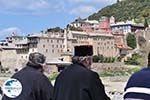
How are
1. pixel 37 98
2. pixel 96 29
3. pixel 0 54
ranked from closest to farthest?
pixel 37 98 → pixel 0 54 → pixel 96 29

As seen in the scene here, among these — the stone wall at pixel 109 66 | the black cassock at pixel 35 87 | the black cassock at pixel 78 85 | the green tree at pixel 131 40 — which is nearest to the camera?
the black cassock at pixel 78 85

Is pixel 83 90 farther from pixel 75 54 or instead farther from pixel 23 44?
pixel 23 44

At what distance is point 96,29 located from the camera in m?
126

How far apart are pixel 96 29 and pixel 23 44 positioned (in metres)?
27.5

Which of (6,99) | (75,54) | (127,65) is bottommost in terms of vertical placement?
(127,65)

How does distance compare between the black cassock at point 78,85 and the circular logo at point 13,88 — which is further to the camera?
the circular logo at point 13,88

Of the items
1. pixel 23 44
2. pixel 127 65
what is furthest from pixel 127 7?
pixel 127 65

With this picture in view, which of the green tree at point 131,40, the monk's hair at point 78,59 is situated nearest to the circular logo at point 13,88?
the monk's hair at point 78,59

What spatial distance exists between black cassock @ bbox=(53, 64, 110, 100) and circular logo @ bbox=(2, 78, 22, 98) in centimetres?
82

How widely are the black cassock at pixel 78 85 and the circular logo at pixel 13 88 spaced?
821mm

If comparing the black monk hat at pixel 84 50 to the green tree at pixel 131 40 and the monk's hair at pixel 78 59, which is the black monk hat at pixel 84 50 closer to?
the monk's hair at pixel 78 59

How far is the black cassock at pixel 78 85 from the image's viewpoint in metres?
5.07

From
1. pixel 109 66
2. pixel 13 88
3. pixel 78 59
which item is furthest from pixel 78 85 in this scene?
pixel 109 66

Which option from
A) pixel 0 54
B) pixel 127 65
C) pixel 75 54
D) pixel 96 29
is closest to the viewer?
pixel 75 54
